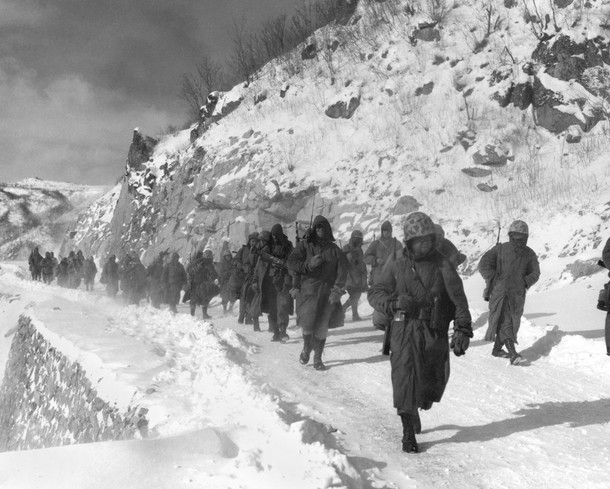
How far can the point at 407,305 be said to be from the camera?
4406 mm

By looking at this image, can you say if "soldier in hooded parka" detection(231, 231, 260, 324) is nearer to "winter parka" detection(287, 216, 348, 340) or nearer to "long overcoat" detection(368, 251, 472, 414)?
"winter parka" detection(287, 216, 348, 340)

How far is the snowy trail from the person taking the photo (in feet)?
12.9

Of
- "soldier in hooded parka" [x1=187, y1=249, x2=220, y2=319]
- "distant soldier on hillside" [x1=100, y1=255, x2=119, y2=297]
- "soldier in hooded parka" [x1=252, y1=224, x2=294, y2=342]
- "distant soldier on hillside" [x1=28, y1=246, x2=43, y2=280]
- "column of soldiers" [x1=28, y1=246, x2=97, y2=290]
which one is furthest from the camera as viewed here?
"distant soldier on hillside" [x1=28, y1=246, x2=43, y2=280]

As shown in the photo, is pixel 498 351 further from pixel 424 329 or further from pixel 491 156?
pixel 491 156

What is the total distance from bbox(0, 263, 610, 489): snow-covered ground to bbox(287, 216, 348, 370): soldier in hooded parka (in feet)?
→ 1.40

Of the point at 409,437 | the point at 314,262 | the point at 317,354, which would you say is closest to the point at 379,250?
the point at 314,262

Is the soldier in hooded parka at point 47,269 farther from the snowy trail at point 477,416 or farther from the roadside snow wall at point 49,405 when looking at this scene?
the snowy trail at point 477,416

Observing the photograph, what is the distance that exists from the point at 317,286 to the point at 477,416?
113 inches

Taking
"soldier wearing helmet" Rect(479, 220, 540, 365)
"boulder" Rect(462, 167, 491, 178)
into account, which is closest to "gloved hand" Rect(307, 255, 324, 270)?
"soldier wearing helmet" Rect(479, 220, 540, 365)

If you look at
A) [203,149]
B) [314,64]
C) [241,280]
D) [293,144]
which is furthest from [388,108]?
[241,280]

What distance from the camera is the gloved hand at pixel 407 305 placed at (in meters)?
4.41

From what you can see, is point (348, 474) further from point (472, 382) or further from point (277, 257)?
point (277, 257)

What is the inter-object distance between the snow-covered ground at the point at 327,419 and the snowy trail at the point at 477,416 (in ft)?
0.05

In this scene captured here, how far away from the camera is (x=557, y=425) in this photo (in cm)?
490
